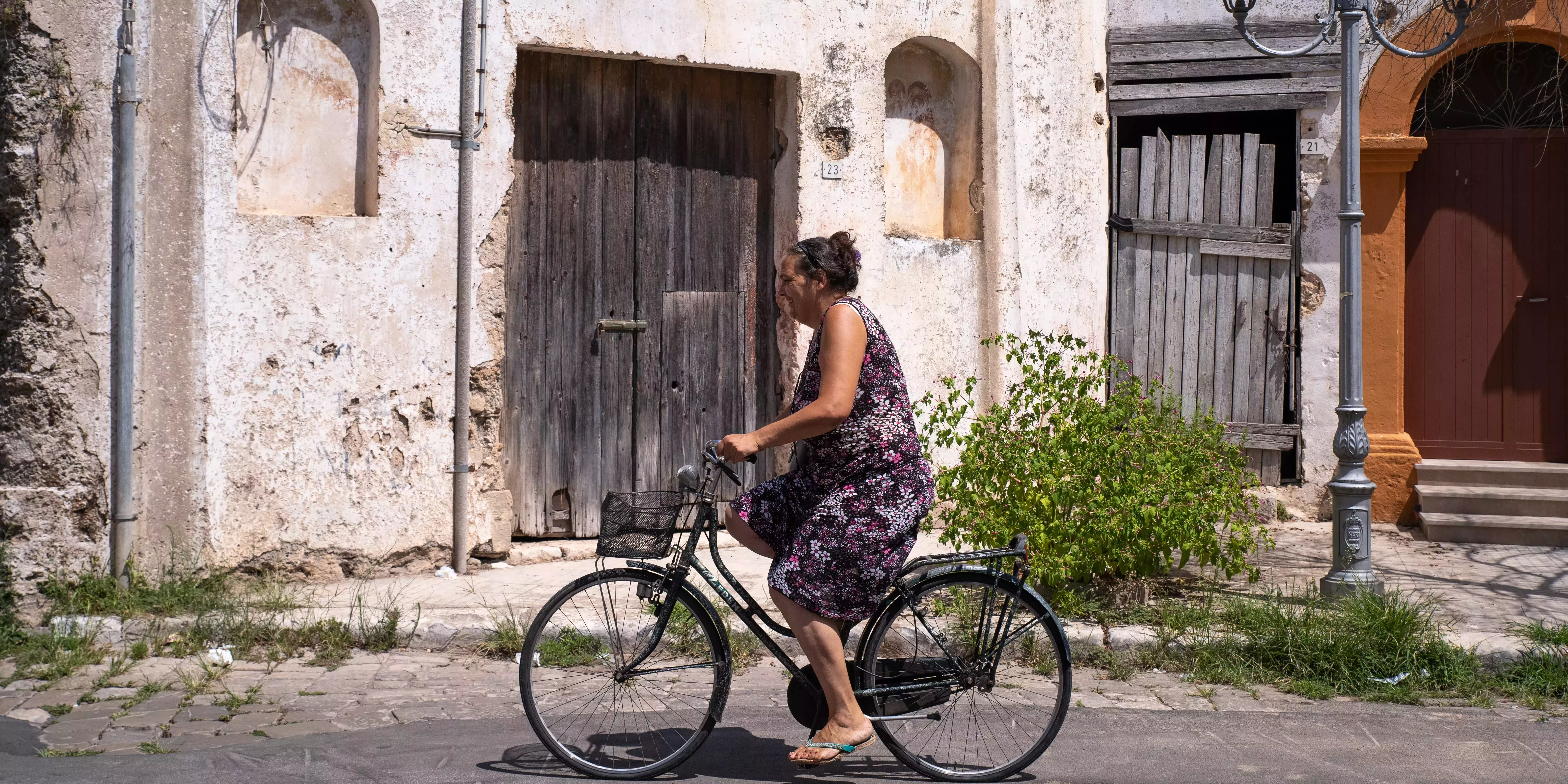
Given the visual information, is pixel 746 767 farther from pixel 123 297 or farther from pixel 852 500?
pixel 123 297

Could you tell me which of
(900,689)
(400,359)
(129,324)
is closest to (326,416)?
(400,359)

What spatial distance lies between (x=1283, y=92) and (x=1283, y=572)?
A: 3.61 metres

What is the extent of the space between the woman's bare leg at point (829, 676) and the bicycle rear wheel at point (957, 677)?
118mm

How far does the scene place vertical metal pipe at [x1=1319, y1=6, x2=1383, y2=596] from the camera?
607cm

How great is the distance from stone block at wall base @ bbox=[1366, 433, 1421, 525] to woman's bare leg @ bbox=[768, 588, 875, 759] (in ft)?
20.0

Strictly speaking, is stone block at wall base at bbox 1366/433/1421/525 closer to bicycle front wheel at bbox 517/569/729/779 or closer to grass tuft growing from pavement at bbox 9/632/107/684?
bicycle front wheel at bbox 517/569/729/779

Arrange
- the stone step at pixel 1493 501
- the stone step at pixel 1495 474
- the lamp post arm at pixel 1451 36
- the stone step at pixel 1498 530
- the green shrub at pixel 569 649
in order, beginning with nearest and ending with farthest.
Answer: the green shrub at pixel 569 649
the lamp post arm at pixel 1451 36
the stone step at pixel 1498 530
the stone step at pixel 1493 501
the stone step at pixel 1495 474

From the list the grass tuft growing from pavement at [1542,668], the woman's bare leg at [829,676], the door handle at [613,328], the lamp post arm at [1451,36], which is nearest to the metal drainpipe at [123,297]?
the door handle at [613,328]

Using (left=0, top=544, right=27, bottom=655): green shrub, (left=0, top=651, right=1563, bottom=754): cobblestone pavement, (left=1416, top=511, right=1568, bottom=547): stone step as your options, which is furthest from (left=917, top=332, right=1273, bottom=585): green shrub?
(left=0, top=544, right=27, bottom=655): green shrub

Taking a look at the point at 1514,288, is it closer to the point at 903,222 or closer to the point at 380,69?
the point at 903,222

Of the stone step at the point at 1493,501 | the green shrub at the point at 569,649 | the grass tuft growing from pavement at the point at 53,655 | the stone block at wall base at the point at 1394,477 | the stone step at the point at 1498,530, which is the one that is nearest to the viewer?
the green shrub at the point at 569,649

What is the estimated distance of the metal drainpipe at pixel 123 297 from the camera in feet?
19.6

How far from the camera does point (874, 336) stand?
4.04 meters

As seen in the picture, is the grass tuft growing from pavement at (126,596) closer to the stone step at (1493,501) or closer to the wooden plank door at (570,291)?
the wooden plank door at (570,291)
